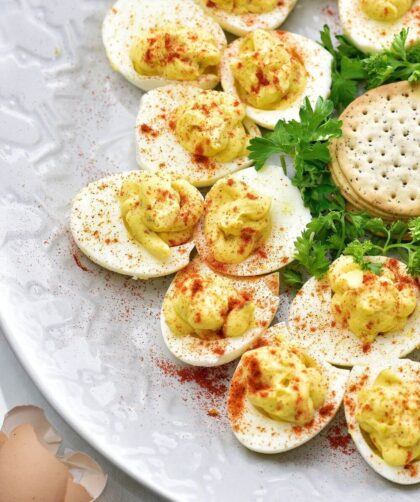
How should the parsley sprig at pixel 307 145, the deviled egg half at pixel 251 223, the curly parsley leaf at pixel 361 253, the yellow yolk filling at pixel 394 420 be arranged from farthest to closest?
the parsley sprig at pixel 307 145 → the deviled egg half at pixel 251 223 → the curly parsley leaf at pixel 361 253 → the yellow yolk filling at pixel 394 420

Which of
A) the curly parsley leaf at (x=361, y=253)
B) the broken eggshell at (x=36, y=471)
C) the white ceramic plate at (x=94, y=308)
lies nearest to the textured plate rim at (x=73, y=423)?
the white ceramic plate at (x=94, y=308)

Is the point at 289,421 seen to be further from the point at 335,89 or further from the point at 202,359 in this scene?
the point at 335,89

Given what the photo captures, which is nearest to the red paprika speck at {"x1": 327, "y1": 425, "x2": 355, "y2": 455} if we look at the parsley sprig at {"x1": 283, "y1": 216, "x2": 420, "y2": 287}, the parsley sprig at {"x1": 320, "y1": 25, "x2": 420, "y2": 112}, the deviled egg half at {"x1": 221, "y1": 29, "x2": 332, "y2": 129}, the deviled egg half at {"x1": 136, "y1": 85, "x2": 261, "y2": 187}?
the parsley sprig at {"x1": 283, "y1": 216, "x2": 420, "y2": 287}

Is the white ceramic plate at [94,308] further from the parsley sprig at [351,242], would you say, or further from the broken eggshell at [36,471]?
the parsley sprig at [351,242]

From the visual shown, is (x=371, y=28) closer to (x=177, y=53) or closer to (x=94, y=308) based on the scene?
(x=177, y=53)

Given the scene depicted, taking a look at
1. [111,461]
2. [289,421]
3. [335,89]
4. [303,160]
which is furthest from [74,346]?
[335,89]

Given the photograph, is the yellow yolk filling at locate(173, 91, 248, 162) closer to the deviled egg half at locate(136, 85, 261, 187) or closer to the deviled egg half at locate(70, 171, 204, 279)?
the deviled egg half at locate(136, 85, 261, 187)

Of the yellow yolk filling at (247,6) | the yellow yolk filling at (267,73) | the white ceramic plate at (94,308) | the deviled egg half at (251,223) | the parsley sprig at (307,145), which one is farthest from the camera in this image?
the yellow yolk filling at (247,6)

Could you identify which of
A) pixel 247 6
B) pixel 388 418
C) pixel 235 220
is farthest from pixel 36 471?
pixel 247 6
